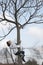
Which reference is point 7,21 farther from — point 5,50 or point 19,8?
point 5,50

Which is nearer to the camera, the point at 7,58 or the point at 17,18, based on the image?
the point at 17,18

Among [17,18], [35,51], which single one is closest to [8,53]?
[35,51]

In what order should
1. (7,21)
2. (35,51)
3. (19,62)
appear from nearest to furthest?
(19,62)
(7,21)
(35,51)

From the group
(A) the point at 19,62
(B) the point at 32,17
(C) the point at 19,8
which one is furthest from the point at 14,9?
(A) the point at 19,62

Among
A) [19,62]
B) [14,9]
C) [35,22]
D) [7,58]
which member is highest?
[14,9]

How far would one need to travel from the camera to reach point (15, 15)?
13227 mm

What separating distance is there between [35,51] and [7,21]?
2352 mm

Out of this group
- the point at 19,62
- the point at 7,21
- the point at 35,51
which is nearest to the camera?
the point at 19,62

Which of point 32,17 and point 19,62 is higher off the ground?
point 32,17

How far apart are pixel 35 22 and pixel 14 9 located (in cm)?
142

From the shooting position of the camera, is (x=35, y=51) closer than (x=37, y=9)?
No

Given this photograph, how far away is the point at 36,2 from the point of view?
13289 mm

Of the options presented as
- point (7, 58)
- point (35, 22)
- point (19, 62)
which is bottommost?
point (7, 58)

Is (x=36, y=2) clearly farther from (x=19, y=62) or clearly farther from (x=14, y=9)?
(x=19, y=62)
